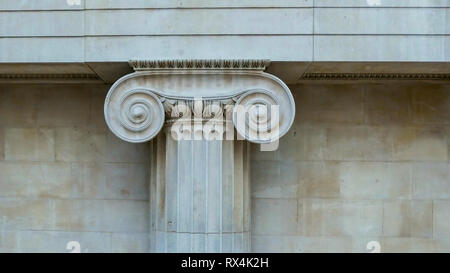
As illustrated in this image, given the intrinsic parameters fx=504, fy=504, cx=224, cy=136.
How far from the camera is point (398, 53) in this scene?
715 cm

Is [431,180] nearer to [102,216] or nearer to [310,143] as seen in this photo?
[310,143]

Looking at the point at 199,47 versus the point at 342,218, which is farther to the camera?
the point at 342,218

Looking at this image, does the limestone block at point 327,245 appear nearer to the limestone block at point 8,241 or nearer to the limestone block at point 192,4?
the limestone block at point 192,4

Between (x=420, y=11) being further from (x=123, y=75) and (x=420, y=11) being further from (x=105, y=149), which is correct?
(x=105, y=149)

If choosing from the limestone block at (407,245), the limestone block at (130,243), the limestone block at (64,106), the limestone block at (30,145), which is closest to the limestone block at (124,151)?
the limestone block at (64,106)

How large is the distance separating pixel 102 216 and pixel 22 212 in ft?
4.58

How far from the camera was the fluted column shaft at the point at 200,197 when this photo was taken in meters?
7.21

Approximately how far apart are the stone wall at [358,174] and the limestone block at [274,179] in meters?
0.02

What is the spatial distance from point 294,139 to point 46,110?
431cm

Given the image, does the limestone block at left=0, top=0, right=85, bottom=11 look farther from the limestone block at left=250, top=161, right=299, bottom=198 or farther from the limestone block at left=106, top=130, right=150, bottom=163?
the limestone block at left=250, top=161, right=299, bottom=198

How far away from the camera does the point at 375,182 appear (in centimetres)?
848

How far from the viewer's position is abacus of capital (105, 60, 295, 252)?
718 cm

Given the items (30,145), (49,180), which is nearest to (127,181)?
(49,180)

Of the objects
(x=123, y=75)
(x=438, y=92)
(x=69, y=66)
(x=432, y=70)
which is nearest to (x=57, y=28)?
(x=69, y=66)
